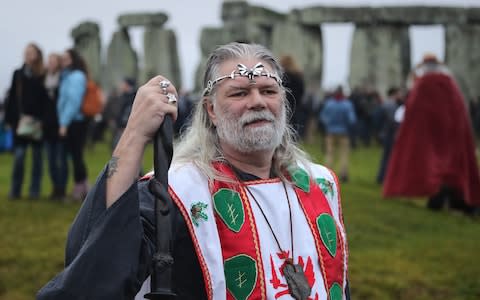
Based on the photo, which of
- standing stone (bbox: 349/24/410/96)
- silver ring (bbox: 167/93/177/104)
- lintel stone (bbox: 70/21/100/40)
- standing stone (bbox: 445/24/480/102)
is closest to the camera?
silver ring (bbox: 167/93/177/104)

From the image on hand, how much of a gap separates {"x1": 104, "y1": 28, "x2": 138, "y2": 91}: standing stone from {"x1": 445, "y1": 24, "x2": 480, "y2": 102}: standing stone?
Result: 37.8 feet

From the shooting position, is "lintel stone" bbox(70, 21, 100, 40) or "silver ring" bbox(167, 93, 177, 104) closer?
"silver ring" bbox(167, 93, 177, 104)

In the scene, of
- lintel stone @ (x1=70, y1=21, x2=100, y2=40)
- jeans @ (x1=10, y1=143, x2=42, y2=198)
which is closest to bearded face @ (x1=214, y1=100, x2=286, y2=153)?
jeans @ (x1=10, y1=143, x2=42, y2=198)

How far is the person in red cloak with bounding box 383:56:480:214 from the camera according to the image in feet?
30.1

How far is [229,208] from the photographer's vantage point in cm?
255

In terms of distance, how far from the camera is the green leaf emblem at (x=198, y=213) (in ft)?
8.10

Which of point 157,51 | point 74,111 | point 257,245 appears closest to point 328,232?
point 257,245

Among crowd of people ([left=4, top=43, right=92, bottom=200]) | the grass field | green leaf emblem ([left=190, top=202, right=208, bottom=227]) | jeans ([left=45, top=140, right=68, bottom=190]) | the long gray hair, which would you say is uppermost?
the long gray hair

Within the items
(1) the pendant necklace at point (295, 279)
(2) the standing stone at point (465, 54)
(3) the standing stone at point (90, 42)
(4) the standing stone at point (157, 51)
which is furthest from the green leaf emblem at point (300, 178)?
(3) the standing stone at point (90, 42)

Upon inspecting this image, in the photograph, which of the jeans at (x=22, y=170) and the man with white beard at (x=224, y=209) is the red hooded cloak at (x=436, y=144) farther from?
the man with white beard at (x=224, y=209)

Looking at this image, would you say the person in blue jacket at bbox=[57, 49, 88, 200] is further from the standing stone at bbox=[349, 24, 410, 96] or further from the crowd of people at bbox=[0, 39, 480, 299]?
the standing stone at bbox=[349, 24, 410, 96]

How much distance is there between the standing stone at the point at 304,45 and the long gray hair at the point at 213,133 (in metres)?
21.5

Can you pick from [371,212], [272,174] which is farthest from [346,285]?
[371,212]

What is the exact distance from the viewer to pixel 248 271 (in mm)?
2486
